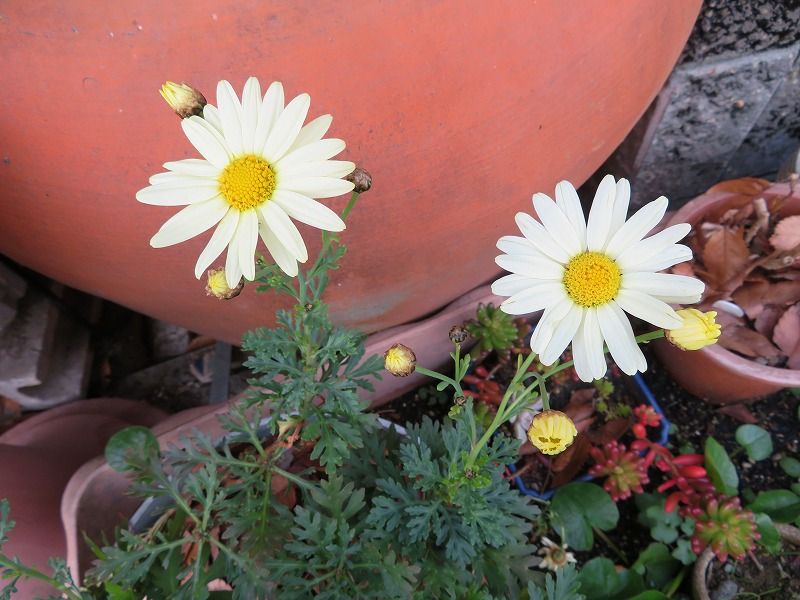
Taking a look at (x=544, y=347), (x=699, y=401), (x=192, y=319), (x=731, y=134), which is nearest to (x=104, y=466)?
(x=192, y=319)

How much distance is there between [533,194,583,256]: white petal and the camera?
433mm

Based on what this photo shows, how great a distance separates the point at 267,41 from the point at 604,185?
275mm

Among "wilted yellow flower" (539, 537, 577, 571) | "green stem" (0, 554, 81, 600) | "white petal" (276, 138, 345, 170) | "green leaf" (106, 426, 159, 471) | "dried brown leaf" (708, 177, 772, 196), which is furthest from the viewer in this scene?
"dried brown leaf" (708, 177, 772, 196)

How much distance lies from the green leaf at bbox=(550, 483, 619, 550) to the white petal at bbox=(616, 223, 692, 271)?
50 centimetres

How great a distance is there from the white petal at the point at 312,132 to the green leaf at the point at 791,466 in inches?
35.2

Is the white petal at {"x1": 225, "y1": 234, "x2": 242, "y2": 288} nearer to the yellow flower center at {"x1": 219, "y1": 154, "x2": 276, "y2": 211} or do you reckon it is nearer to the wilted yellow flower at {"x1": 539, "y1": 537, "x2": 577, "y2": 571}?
the yellow flower center at {"x1": 219, "y1": 154, "x2": 276, "y2": 211}

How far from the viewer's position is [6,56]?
48 cm

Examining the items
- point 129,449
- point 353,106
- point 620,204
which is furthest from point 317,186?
point 129,449

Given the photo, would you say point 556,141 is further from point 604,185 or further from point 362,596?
point 362,596

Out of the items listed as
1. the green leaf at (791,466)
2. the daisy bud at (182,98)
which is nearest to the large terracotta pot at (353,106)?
the daisy bud at (182,98)

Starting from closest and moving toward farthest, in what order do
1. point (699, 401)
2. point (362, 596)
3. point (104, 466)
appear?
point (362, 596), point (104, 466), point (699, 401)

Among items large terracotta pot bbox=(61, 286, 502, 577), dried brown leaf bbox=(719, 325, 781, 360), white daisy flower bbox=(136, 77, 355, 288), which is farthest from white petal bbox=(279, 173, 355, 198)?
dried brown leaf bbox=(719, 325, 781, 360)

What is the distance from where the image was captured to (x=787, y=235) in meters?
0.85

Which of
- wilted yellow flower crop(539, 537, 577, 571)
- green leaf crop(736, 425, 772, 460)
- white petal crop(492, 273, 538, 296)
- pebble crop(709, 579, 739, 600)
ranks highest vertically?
white petal crop(492, 273, 538, 296)
